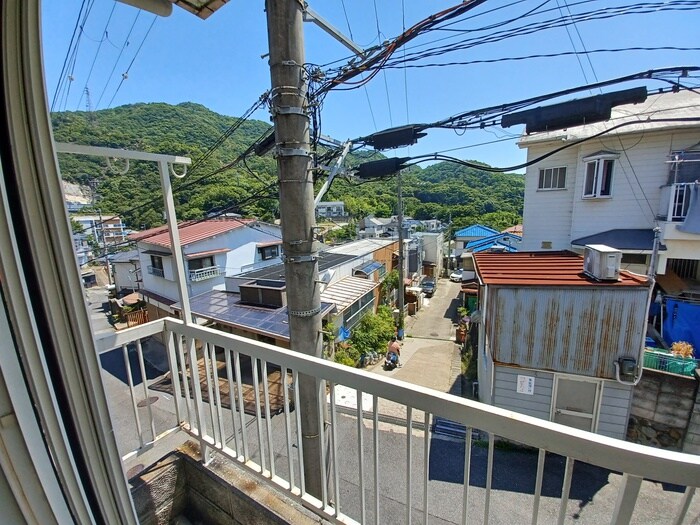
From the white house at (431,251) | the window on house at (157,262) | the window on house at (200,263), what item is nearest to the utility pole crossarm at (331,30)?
the window on house at (200,263)

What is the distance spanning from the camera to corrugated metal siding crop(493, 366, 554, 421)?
15.3ft

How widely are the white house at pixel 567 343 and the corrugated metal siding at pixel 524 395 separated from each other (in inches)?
0.5

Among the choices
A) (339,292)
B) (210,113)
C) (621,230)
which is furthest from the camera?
(210,113)

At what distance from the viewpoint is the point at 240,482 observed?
1626mm

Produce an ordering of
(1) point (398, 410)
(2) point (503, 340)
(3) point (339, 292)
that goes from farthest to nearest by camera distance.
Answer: (3) point (339, 292)
(1) point (398, 410)
(2) point (503, 340)

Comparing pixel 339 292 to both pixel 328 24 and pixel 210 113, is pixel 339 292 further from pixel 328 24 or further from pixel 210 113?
pixel 210 113

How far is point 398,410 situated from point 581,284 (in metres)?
3.73

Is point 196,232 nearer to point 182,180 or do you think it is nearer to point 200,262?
point 200,262

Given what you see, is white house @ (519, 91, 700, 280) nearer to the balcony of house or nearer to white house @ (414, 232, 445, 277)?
the balcony of house

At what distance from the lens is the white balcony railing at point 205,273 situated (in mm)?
10270

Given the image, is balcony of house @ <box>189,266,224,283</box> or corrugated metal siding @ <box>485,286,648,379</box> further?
balcony of house @ <box>189,266,224,283</box>

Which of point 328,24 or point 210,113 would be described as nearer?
point 328,24

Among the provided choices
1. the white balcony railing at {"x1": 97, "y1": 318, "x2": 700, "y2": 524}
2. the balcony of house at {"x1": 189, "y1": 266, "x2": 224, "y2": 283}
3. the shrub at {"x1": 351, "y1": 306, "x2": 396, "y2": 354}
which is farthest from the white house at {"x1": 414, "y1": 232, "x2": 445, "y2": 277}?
the white balcony railing at {"x1": 97, "y1": 318, "x2": 700, "y2": 524}

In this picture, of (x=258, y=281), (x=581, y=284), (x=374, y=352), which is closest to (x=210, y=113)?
(x=258, y=281)
